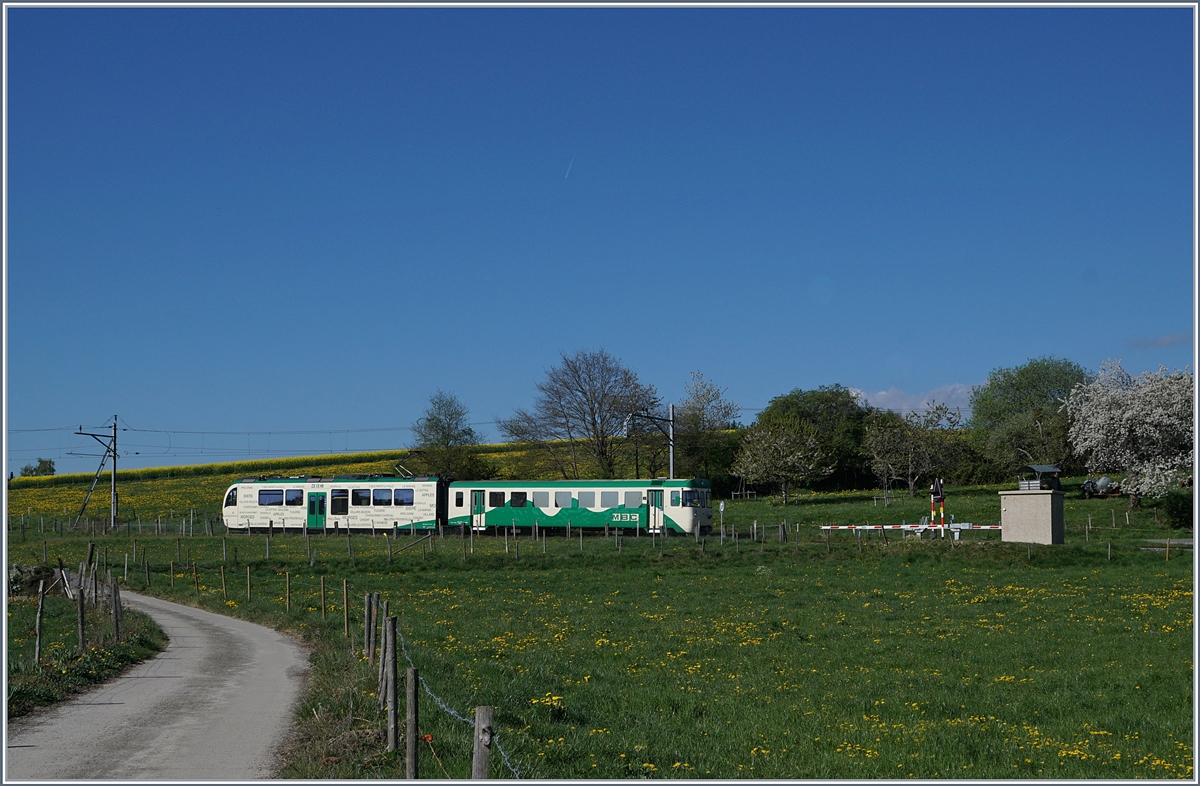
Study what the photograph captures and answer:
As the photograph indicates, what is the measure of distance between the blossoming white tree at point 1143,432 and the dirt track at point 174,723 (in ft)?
146

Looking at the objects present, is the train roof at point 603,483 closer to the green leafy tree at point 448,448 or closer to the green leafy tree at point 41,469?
the green leafy tree at point 448,448

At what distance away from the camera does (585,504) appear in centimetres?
5378

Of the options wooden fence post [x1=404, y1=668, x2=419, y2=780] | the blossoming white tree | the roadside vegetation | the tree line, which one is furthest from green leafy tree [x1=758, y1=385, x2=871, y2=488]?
wooden fence post [x1=404, y1=668, x2=419, y2=780]

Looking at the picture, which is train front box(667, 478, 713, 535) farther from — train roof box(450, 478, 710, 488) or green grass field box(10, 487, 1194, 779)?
green grass field box(10, 487, 1194, 779)

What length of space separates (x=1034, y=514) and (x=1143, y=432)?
16421 millimetres

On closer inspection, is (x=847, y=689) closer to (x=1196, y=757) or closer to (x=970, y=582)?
(x=1196, y=757)

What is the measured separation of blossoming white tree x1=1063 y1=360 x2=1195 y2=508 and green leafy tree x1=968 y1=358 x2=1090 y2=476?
1923 cm

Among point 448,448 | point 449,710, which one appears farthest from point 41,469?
point 449,710

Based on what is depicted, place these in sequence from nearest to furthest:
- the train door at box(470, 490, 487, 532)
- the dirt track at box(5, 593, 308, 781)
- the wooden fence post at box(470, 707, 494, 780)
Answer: the wooden fence post at box(470, 707, 494, 780)
the dirt track at box(5, 593, 308, 781)
the train door at box(470, 490, 487, 532)

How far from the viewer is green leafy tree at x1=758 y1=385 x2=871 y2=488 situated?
84.7 meters

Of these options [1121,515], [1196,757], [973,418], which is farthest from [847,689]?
[973,418]

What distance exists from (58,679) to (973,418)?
102 m

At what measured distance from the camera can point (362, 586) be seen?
34.3 metres

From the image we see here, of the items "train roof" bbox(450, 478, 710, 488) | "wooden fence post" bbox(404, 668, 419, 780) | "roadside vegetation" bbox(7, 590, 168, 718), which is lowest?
"roadside vegetation" bbox(7, 590, 168, 718)
